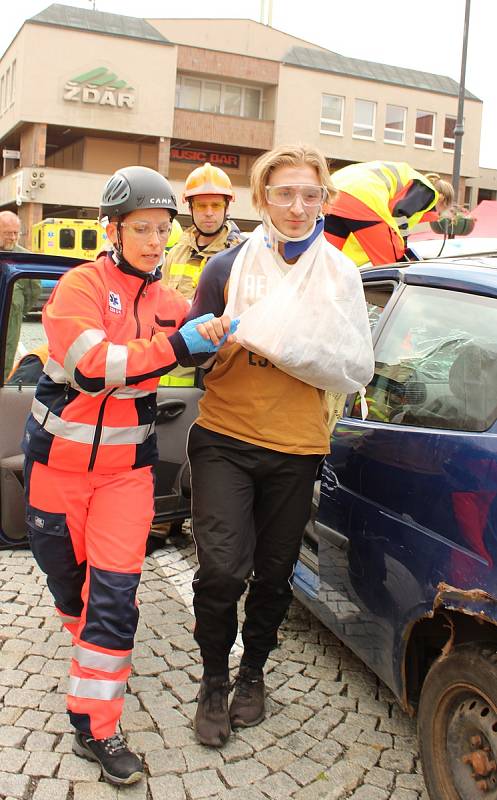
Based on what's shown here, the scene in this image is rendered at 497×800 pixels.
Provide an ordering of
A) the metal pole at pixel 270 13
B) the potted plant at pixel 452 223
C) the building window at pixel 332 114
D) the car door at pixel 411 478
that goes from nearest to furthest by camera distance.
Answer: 1. the car door at pixel 411 478
2. the potted plant at pixel 452 223
3. the building window at pixel 332 114
4. the metal pole at pixel 270 13

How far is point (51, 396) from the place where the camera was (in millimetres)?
2646

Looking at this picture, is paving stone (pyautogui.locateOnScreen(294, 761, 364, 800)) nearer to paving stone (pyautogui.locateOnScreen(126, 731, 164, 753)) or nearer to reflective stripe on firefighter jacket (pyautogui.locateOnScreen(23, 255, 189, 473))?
paving stone (pyautogui.locateOnScreen(126, 731, 164, 753))

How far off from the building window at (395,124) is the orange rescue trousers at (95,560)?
40.2 metres

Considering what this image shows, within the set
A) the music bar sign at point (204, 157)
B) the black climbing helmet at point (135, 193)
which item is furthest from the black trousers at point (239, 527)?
the music bar sign at point (204, 157)

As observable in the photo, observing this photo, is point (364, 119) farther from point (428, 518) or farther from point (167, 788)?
point (167, 788)

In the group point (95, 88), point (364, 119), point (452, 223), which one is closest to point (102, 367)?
point (452, 223)

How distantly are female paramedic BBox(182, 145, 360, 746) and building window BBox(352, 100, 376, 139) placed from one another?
126 feet

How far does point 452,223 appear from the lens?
4.63m

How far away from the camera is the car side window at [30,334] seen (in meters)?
3.78

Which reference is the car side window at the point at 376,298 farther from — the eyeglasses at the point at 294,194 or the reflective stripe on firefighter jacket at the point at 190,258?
the reflective stripe on firefighter jacket at the point at 190,258

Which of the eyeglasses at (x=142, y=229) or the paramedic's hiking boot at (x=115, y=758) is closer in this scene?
the paramedic's hiking boot at (x=115, y=758)

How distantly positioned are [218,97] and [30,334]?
37.2 metres

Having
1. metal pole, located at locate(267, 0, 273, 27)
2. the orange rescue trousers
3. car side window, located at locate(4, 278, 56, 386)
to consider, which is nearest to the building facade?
metal pole, located at locate(267, 0, 273, 27)

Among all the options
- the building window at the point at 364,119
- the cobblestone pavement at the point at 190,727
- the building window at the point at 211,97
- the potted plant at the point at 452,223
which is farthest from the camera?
the building window at the point at 364,119
